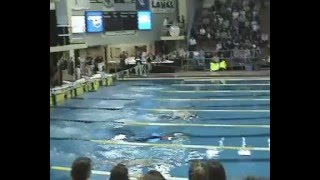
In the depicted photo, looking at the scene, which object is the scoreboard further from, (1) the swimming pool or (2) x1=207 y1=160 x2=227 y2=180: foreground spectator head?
(2) x1=207 y1=160 x2=227 y2=180: foreground spectator head

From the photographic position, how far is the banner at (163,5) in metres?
1.91

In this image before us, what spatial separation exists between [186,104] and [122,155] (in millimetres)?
1410

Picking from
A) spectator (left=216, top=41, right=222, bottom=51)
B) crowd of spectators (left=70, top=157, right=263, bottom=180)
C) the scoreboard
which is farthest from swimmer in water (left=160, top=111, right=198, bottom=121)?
crowd of spectators (left=70, top=157, right=263, bottom=180)

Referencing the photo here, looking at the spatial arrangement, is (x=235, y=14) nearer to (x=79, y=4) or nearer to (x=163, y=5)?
(x=163, y=5)

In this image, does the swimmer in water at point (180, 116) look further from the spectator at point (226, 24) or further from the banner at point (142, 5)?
the banner at point (142, 5)

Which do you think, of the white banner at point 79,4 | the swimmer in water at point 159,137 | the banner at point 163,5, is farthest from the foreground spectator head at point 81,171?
the swimmer in water at point 159,137

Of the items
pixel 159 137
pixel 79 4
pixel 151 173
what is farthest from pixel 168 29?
pixel 151 173

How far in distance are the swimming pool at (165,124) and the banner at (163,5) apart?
1.84ft

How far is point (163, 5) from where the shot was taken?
75.6 inches

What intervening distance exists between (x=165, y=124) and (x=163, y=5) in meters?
1.05

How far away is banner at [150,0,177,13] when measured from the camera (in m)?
1.91

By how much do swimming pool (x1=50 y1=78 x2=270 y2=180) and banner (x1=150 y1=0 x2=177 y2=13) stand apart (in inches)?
22.0
